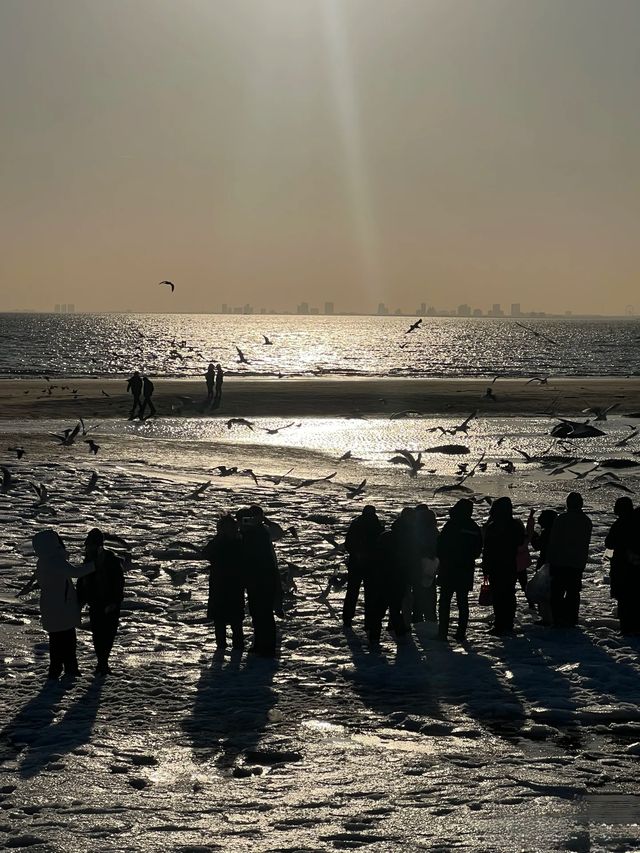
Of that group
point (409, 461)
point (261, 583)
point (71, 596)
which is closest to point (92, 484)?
point (409, 461)

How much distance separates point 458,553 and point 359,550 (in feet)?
3.93

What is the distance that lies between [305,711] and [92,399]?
141 ft

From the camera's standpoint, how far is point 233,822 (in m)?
7.86

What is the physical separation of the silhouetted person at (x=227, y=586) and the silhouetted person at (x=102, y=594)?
3.95 feet

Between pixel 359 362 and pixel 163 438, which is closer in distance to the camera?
Result: pixel 163 438

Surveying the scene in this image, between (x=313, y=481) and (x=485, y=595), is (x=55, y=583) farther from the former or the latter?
(x=313, y=481)

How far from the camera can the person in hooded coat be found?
1113cm

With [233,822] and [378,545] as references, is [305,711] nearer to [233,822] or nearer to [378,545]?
[233,822]

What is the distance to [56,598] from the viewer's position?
439 inches

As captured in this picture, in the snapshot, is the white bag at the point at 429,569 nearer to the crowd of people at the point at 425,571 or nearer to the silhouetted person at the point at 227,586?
the crowd of people at the point at 425,571

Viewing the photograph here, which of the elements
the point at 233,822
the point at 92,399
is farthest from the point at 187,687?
the point at 92,399

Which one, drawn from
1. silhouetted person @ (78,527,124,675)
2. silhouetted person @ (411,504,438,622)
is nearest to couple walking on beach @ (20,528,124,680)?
silhouetted person @ (78,527,124,675)

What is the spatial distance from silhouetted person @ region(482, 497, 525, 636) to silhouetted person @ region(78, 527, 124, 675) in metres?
4.38

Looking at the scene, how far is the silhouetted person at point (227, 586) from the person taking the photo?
12430mm
